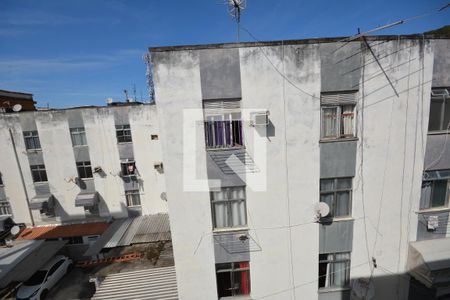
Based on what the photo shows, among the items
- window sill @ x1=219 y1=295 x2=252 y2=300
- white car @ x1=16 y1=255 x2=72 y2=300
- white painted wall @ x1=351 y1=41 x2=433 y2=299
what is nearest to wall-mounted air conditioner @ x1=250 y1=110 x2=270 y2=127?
white painted wall @ x1=351 y1=41 x2=433 y2=299

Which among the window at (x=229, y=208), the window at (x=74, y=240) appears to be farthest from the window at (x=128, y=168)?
A: the window at (x=229, y=208)

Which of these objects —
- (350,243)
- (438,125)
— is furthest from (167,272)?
(438,125)

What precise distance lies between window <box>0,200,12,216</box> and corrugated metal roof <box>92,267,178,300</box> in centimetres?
1554

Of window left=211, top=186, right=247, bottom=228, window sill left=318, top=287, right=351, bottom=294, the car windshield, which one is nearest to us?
window left=211, top=186, right=247, bottom=228

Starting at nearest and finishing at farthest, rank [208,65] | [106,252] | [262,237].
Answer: [208,65] < [262,237] < [106,252]

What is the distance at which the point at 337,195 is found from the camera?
6.88 m

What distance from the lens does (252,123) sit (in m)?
6.16

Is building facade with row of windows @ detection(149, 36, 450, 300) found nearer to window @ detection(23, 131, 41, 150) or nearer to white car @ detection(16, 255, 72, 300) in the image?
white car @ detection(16, 255, 72, 300)

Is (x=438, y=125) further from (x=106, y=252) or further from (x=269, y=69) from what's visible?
(x=106, y=252)

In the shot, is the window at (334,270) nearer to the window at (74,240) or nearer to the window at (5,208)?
the window at (74,240)

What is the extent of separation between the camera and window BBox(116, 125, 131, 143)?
1705 cm

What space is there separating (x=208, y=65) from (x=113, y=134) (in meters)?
14.2

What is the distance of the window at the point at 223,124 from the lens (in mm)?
6242

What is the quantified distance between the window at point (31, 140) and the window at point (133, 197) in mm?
8456
